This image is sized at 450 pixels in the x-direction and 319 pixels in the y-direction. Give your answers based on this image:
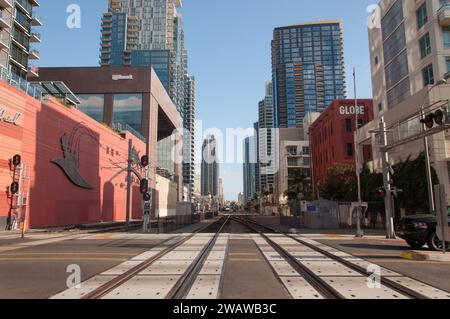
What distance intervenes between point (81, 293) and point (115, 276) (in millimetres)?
1895

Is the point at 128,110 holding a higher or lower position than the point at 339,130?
higher

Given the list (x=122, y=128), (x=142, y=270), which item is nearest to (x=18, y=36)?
(x=122, y=128)

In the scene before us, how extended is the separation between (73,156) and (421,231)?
36189 mm

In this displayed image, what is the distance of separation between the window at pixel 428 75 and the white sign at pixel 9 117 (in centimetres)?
3871

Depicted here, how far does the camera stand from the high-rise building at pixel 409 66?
1259 inches

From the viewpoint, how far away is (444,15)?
36.2 m

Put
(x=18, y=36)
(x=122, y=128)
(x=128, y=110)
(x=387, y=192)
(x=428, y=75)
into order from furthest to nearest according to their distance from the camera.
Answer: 1. (x=128, y=110)
2. (x=122, y=128)
3. (x=18, y=36)
4. (x=428, y=75)
5. (x=387, y=192)

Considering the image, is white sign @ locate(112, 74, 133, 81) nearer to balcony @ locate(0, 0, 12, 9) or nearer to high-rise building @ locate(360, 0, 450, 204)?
balcony @ locate(0, 0, 12, 9)

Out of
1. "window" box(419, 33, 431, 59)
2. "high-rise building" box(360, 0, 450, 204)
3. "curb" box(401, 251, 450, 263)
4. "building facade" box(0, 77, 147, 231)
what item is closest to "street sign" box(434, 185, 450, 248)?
"curb" box(401, 251, 450, 263)

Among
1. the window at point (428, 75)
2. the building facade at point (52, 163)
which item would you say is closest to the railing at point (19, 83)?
the building facade at point (52, 163)

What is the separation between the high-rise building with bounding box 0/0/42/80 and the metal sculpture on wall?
17.6 m

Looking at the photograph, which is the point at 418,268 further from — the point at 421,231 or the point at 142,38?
the point at 142,38

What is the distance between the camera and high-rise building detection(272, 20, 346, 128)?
18512 centimetres
